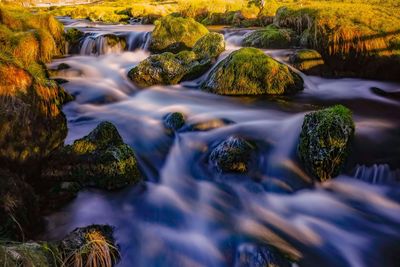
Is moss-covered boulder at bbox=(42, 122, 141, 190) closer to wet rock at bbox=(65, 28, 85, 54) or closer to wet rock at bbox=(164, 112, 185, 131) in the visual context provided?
wet rock at bbox=(164, 112, 185, 131)

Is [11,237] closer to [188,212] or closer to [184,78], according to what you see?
[188,212]

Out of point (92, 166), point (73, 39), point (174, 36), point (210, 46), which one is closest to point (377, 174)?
point (92, 166)

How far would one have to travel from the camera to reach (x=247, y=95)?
10.6 meters

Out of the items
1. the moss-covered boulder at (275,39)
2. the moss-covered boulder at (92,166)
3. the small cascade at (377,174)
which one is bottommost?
the small cascade at (377,174)

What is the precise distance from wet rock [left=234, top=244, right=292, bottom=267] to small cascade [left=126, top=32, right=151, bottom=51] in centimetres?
1305

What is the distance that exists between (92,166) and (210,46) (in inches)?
341

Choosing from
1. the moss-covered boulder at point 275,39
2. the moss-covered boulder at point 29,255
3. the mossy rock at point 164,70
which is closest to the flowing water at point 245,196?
the moss-covered boulder at point 29,255

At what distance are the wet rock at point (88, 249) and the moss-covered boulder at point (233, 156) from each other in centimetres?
276

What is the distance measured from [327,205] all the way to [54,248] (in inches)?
167

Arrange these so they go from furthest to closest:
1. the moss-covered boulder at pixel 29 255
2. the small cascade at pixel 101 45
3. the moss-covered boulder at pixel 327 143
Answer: the small cascade at pixel 101 45, the moss-covered boulder at pixel 327 143, the moss-covered boulder at pixel 29 255

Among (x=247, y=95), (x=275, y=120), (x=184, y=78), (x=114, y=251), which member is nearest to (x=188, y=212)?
(x=114, y=251)

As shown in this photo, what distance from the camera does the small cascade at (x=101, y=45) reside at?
50.6ft

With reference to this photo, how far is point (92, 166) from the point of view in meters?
5.91

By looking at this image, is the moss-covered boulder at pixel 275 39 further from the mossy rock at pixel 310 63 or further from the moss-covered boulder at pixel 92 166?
the moss-covered boulder at pixel 92 166
